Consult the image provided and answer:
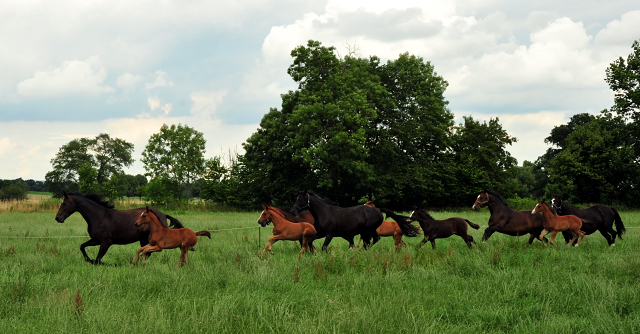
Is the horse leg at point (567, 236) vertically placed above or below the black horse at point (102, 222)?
below

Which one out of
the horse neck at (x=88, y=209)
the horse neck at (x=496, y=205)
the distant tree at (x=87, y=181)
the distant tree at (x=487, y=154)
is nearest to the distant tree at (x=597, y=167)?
the distant tree at (x=487, y=154)

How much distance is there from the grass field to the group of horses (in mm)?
715

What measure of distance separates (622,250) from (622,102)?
30147 millimetres

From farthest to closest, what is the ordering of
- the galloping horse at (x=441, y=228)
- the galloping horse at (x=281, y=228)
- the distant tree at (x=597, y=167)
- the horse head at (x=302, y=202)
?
the distant tree at (x=597, y=167)
the galloping horse at (x=441, y=228)
the horse head at (x=302, y=202)
the galloping horse at (x=281, y=228)

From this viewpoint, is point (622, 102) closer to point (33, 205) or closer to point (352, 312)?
point (352, 312)

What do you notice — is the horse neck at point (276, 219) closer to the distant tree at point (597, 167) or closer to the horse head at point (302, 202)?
the horse head at point (302, 202)

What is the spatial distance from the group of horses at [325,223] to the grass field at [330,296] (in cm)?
71

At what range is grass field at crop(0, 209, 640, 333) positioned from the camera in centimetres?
528

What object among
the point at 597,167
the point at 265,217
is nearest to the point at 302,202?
the point at 265,217

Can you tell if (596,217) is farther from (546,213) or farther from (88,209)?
(88,209)

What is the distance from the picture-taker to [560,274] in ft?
26.6

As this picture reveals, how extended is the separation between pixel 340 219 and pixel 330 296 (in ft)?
17.6

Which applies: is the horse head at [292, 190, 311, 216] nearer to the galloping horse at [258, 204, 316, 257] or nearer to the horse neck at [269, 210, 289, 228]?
the galloping horse at [258, 204, 316, 257]

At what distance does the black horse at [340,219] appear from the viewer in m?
11.7
